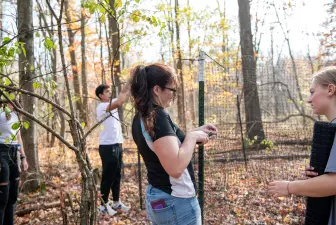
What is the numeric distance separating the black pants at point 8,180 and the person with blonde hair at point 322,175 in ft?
9.26

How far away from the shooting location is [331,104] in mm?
1569

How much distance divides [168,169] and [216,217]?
9.86 ft

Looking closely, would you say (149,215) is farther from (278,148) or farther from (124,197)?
(278,148)

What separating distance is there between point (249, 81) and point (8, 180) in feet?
13.8

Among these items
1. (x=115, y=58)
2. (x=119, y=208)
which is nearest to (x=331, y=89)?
(x=115, y=58)

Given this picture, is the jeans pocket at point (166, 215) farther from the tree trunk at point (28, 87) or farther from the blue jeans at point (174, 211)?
the tree trunk at point (28, 87)

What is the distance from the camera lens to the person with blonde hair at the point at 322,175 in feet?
4.51

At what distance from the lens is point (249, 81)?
17.4 feet

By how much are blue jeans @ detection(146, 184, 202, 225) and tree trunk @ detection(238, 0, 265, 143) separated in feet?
10.4

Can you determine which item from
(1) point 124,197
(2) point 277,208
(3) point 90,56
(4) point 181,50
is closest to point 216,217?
(2) point 277,208

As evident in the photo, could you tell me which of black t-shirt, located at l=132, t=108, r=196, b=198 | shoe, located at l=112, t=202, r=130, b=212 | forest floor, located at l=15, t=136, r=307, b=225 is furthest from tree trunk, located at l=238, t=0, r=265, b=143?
black t-shirt, located at l=132, t=108, r=196, b=198

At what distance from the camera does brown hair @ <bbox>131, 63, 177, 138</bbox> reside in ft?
5.62

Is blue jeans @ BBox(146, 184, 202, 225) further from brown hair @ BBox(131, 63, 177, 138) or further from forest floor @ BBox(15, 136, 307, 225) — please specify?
forest floor @ BBox(15, 136, 307, 225)

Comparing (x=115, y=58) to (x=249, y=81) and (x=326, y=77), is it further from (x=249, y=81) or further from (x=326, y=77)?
(x=249, y=81)
